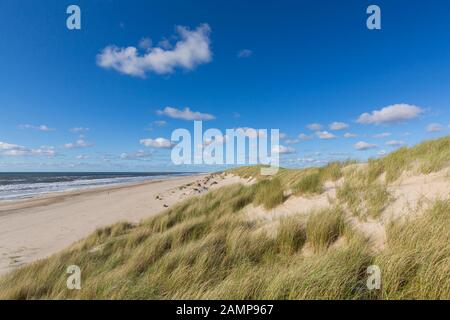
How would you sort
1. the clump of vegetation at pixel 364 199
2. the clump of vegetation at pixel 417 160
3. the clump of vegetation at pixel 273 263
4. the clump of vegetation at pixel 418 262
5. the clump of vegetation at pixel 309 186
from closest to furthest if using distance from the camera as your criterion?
the clump of vegetation at pixel 418 262, the clump of vegetation at pixel 273 263, the clump of vegetation at pixel 364 199, the clump of vegetation at pixel 417 160, the clump of vegetation at pixel 309 186

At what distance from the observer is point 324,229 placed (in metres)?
3.65

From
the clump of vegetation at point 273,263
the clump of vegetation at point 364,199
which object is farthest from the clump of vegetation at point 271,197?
the clump of vegetation at point 364,199

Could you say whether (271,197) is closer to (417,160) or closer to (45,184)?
(417,160)

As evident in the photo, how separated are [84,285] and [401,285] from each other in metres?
4.00

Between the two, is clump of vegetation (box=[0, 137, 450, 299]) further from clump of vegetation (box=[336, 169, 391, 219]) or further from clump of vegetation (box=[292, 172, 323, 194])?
clump of vegetation (box=[292, 172, 323, 194])

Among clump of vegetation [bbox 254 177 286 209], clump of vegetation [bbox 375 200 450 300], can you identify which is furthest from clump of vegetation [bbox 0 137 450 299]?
clump of vegetation [bbox 254 177 286 209]

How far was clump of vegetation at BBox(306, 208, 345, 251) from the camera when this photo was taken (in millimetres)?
3561

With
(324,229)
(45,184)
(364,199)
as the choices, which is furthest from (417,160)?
(45,184)

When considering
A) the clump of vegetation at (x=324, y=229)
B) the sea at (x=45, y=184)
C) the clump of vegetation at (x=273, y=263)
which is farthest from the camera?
the sea at (x=45, y=184)

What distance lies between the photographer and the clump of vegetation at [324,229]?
356 cm

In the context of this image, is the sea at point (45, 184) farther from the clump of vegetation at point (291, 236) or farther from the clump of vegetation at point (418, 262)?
the clump of vegetation at point (418, 262)

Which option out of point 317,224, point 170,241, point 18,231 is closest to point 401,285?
point 317,224

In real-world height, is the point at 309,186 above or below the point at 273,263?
above
